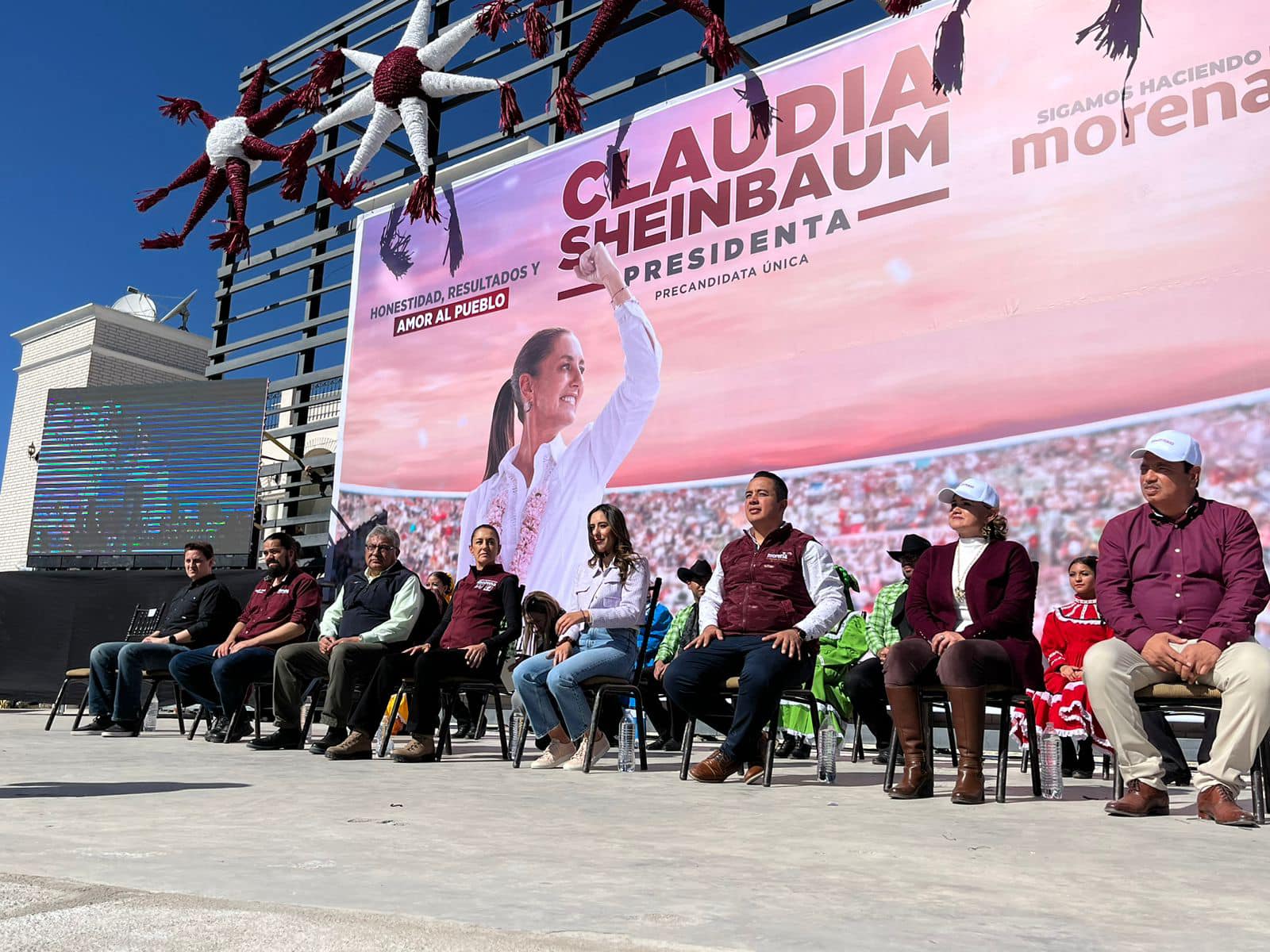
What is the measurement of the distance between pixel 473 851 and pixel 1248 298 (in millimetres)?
4527

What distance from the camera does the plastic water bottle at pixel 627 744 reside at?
156 inches

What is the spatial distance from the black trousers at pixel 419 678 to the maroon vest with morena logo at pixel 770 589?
1224 mm

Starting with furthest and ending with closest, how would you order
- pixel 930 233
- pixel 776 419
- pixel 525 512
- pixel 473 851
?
pixel 525 512, pixel 776 419, pixel 930 233, pixel 473 851

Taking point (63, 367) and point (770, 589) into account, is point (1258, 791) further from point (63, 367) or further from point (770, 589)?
point (63, 367)

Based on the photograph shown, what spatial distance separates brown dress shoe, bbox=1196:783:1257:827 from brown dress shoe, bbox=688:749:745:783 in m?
1.43

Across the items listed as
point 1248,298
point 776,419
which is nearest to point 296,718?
point 776,419

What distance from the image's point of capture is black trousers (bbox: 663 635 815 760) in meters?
3.49

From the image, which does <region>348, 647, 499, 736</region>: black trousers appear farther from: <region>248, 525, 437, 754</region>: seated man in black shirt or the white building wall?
the white building wall

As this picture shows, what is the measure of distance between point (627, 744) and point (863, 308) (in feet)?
10.6

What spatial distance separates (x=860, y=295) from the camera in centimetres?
609

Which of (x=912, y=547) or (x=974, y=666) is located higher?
(x=912, y=547)

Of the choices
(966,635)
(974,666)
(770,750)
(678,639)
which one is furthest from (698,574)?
(974,666)

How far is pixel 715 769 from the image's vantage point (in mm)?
3520

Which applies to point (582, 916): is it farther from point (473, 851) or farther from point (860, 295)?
point (860, 295)
